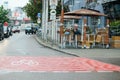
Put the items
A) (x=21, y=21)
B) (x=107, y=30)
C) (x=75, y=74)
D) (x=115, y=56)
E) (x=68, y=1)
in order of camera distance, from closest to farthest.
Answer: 1. (x=75, y=74)
2. (x=115, y=56)
3. (x=107, y=30)
4. (x=68, y=1)
5. (x=21, y=21)

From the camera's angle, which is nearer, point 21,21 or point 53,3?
point 53,3

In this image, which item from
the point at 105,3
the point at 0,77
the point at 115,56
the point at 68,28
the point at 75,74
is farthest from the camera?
the point at 105,3

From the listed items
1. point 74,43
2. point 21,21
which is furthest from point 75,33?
point 21,21

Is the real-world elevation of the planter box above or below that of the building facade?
below

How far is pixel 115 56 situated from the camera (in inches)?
986

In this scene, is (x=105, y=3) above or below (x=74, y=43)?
above

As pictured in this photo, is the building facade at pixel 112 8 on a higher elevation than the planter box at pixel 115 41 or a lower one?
higher

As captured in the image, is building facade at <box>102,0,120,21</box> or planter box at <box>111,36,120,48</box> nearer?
planter box at <box>111,36,120,48</box>

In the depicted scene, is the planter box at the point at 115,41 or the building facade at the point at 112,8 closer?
the planter box at the point at 115,41

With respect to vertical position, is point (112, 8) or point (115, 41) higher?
point (112, 8)

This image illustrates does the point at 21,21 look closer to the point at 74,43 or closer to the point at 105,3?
the point at 105,3

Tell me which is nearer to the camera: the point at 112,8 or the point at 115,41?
the point at 115,41

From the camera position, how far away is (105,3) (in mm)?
45531

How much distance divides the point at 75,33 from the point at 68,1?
139 feet
